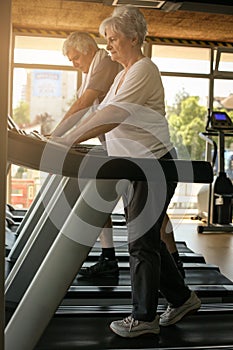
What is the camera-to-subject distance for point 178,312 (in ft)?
7.39

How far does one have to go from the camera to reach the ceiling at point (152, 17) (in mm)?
5270

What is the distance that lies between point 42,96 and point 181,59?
2124 millimetres

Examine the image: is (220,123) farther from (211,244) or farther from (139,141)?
(139,141)

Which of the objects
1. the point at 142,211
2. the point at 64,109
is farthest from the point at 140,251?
the point at 64,109

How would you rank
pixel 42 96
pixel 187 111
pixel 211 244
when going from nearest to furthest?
1. pixel 211 244
2. pixel 42 96
3. pixel 187 111

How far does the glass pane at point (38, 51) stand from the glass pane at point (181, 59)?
137 centimetres

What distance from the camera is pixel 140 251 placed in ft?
6.43

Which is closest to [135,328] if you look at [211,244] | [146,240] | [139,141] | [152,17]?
[146,240]

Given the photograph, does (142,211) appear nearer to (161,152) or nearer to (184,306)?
(161,152)

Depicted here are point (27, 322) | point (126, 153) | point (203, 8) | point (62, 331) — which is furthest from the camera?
point (203, 8)

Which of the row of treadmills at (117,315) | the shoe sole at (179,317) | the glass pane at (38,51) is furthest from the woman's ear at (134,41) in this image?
the glass pane at (38,51)

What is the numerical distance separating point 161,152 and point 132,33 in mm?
515

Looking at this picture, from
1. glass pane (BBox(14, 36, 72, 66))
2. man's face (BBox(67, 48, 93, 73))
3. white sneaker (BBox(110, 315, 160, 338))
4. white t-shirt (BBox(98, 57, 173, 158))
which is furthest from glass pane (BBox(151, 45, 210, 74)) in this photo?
white sneaker (BBox(110, 315, 160, 338))

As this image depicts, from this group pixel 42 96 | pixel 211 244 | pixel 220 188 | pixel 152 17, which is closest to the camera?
pixel 211 244
